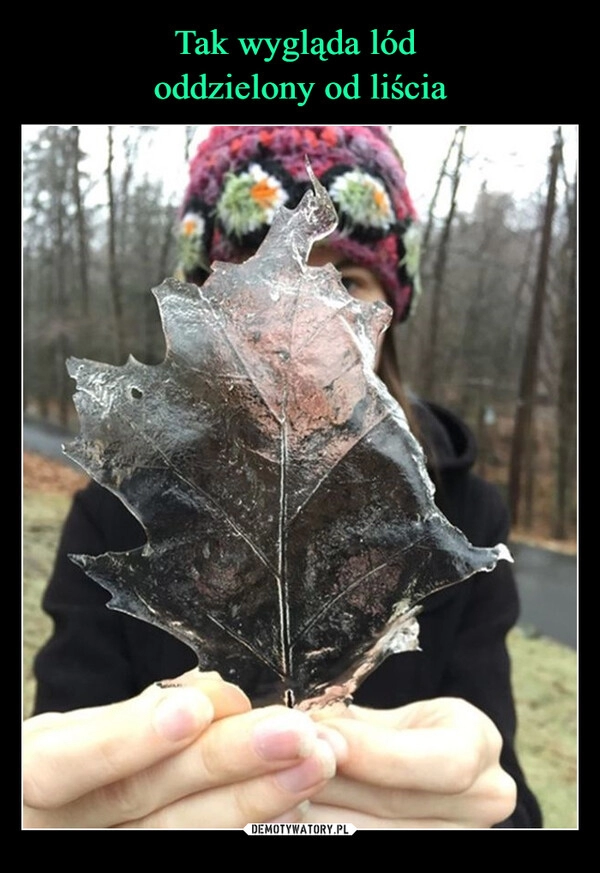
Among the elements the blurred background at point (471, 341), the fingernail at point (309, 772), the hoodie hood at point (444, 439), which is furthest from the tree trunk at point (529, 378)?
the fingernail at point (309, 772)

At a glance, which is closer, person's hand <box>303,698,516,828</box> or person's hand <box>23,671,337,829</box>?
person's hand <box>23,671,337,829</box>

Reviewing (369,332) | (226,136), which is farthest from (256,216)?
(369,332)

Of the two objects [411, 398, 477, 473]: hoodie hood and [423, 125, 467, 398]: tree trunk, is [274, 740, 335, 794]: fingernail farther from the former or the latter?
[423, 125, 467, 398]: tree trunk

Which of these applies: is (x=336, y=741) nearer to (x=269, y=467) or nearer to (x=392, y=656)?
(x=269, y=467)

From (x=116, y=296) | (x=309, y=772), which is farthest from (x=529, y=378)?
(x=309, y=772)

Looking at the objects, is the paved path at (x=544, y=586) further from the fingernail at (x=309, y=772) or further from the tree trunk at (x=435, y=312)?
the fingernail at (x=309, y=772)

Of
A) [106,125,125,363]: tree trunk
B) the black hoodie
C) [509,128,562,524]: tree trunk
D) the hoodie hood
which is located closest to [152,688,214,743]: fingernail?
the black hoodie
